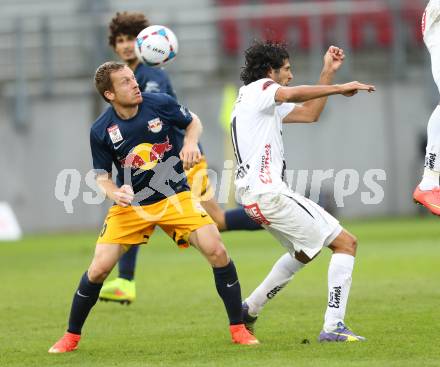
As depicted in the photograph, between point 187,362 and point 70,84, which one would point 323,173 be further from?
point 187,362

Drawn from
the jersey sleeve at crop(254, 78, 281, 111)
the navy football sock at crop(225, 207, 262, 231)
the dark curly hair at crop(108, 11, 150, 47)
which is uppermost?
the dark curly hair at crop(108, 11, 150, 47)

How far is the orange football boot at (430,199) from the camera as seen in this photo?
30.3ft

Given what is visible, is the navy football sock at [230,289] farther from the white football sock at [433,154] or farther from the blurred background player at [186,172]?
the blurred background player at [186,172]

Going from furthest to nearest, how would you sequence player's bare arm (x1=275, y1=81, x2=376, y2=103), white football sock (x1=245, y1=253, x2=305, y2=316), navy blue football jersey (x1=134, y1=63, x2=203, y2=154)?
navy blue football jersey (x1=134, y1=63, x2=203, y2=154) < white football sock (x1=245, y1=253, x2=305, y2=316) < player's bare arm (x1=275, y1=81, x2=376, y2=103)

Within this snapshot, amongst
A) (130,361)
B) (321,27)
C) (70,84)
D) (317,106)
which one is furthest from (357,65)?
(130,361)

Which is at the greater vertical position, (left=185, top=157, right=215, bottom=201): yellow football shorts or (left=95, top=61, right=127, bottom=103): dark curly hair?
(left=95, top=61, right=127, bottom=103): dark curly hair

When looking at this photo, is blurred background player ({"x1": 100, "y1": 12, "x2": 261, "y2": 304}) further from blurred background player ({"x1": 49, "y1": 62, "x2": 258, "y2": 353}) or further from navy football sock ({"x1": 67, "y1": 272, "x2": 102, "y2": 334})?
navy football sock ({"x1": 67, "y1": 272, "x2": 102, "y2": 334})

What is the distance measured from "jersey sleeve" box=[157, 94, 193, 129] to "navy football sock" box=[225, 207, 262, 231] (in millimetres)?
2170

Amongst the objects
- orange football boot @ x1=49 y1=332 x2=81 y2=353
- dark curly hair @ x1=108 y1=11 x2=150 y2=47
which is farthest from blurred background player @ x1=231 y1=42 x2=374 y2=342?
dark curly hair @ x1=108 y1=11 x2=150 y2=47

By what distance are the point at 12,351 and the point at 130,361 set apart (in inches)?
44.0

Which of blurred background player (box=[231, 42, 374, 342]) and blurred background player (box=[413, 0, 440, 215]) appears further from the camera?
blurred background player (box=[413, 0, 440, 215])

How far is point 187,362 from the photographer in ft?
24.3

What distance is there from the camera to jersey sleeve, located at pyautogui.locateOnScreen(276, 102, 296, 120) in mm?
8407

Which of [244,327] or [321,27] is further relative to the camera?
[321,27]
